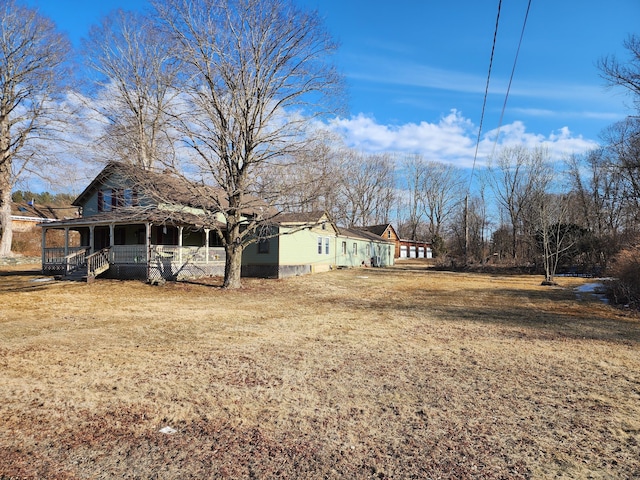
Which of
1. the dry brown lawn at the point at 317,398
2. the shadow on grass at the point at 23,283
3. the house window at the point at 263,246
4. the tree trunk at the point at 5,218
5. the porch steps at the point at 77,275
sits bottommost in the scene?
the dry brown lawn at the point at 317,398

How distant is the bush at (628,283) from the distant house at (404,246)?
3564 cm

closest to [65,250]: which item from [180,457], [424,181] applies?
[180,457]

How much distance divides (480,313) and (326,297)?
207 inches

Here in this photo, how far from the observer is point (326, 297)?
13570 millimetres

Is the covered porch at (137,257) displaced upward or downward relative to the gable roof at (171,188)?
downward

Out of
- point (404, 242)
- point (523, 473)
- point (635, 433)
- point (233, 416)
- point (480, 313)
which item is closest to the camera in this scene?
point (523, 473)

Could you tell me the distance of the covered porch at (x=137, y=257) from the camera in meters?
17.8

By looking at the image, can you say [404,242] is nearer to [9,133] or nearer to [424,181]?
[424,181]

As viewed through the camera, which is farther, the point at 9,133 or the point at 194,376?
the point at 9,133

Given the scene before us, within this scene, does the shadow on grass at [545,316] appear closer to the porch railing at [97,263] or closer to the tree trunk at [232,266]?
the tree trunk at [232,266]

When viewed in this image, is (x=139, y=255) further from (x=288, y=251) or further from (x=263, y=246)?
(x=288, y=251)

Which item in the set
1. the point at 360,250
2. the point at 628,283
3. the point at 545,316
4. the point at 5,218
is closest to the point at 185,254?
the point at 545,316

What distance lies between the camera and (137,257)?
18.2 m

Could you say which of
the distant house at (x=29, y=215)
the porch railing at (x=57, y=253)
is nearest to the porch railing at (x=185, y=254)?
the porch railing at (x=57, y=253)
